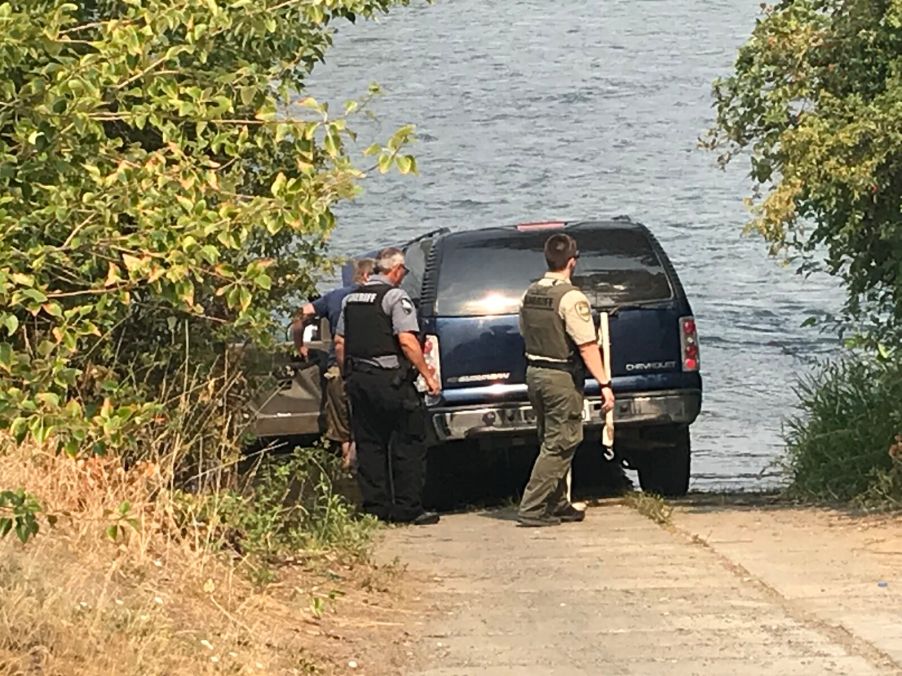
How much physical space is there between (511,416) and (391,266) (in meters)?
1.46

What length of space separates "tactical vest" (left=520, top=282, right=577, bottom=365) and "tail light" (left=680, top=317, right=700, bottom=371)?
1.56m

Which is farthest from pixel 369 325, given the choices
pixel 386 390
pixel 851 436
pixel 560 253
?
pixel 851 436

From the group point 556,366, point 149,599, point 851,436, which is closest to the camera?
point 149,599

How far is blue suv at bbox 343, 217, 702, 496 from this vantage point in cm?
1209

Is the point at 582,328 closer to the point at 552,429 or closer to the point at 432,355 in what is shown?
the point at 552,429

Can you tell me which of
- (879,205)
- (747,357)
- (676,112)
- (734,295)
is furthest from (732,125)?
(676,112)

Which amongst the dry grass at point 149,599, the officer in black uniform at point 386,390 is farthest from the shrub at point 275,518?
the officer in black uniform at point 386,390

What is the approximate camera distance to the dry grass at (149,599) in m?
6.15

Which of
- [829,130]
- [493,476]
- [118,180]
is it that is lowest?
[493,476]

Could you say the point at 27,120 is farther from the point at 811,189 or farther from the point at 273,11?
the point at 811,189

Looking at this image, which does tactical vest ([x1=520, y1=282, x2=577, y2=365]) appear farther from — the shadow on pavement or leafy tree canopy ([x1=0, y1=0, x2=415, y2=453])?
leafy tree canopy ([x1=0, y1=0, x2=415, y2=453])

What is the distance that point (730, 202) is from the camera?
105 feet

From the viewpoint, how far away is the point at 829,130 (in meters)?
10.1

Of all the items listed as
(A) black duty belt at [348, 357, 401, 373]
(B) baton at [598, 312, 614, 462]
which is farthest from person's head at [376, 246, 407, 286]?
(B) baton at [598, 312, 614, 462]
